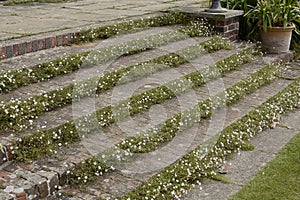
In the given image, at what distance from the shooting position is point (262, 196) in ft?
9.27

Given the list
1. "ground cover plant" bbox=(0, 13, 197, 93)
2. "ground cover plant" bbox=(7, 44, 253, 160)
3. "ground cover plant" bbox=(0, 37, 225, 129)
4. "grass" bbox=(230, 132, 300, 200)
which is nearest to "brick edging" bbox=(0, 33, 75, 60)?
"ground cover plant" bbox=(0, 13, 197, 93)

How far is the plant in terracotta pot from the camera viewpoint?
6.19 m

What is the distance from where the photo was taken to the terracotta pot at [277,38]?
622 centimetres

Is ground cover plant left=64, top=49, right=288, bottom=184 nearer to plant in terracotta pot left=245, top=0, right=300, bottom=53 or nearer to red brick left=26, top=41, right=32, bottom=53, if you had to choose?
plant in terracotta pot left=245, top=0, right=300, bottom=53

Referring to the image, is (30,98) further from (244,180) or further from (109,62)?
(244,180)

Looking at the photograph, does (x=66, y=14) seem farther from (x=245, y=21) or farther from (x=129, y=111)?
(x=129, y=111)

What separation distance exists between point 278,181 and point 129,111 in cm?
136

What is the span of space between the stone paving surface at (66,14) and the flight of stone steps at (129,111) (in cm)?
52

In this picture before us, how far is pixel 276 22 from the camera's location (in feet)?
20.6

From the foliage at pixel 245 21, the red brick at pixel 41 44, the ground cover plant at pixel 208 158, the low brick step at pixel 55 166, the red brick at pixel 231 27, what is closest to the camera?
the low brick step at pixel 55 166

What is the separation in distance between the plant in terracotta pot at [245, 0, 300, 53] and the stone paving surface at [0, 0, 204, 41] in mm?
1601

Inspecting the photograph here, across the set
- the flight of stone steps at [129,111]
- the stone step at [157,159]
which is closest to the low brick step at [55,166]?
the flight of stone steps at [129,111]

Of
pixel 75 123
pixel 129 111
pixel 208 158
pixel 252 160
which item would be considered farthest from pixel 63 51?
pixel 252 160

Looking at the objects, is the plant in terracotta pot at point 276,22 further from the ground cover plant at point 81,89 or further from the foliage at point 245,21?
the ground cover plant at point 81,89
